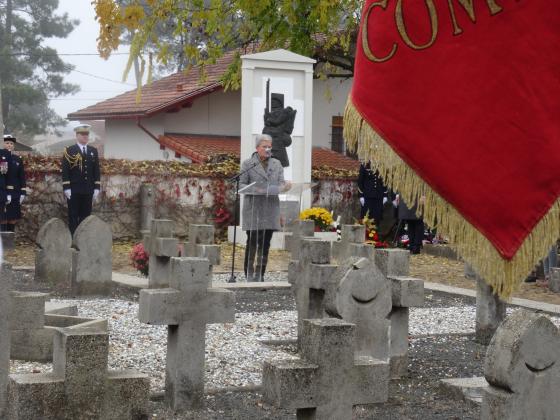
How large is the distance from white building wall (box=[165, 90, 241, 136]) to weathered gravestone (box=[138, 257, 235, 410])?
19855 mm

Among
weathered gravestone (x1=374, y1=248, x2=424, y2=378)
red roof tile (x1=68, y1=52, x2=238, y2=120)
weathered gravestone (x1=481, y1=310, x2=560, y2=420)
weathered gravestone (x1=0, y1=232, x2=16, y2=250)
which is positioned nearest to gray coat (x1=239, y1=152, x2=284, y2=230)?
weathered gravestone (x1=0, y1=232, x2=16, y2=250)

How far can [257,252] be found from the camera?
12008mm

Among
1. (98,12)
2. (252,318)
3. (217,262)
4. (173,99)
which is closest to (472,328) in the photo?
(252,318)

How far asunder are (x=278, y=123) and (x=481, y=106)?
480 inches

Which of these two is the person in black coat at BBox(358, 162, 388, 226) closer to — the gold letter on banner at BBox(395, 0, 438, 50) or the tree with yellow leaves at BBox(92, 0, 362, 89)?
the tree with yellow leaves at BBox(92, 0, 362, 89)

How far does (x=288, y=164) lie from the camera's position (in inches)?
672

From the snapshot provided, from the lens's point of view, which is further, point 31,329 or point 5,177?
point 5,177

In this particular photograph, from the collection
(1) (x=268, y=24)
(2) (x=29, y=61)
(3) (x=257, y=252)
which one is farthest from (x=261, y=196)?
(2) (x=29, y=61)

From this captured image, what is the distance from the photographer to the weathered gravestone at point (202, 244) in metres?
11.1

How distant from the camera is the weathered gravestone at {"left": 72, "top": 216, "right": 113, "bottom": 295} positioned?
1044 cm

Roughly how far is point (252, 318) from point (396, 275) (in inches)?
81.2

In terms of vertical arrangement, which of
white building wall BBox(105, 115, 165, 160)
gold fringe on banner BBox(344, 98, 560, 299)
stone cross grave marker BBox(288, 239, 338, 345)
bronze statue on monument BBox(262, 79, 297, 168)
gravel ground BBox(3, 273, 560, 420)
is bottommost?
gravel ground BBox(3, 273, 560, 420)

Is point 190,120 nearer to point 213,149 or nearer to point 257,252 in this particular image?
point 213,149

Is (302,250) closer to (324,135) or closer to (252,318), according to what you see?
(252,318)
